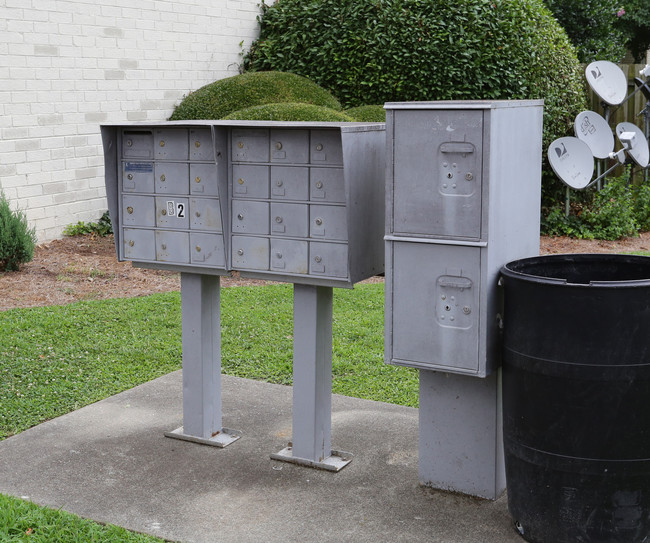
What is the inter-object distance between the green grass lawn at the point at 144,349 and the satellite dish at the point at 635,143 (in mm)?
4453

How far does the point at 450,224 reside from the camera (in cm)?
351

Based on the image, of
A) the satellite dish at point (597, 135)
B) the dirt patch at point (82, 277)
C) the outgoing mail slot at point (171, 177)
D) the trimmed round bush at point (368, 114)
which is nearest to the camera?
the outgoing mail slot at point (171, 177)

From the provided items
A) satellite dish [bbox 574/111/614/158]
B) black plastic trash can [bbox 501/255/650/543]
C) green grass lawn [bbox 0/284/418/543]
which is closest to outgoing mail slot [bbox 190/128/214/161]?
black plastic trash can [bbox 501/255/650/543]

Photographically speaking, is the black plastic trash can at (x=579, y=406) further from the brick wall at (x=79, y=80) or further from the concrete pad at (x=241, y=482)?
the brick wall at (x=79, y=80)

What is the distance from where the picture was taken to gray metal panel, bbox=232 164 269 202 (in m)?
4.06

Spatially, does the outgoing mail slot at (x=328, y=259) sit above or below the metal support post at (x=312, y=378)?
above

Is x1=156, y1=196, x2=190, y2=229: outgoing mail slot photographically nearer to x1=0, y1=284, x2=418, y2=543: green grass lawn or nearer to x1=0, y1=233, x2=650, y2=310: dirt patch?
x1=0, y1=284, x2=418, y2=543: green grass lawn

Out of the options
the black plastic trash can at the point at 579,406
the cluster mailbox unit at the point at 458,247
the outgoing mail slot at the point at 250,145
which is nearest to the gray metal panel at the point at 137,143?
the outgoing mail slot at the point at 250,145

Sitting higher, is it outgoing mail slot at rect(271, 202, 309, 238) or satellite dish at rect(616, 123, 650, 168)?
satellite dish at rect(616, 123, 650, 168)

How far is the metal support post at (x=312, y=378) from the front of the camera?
411 cm

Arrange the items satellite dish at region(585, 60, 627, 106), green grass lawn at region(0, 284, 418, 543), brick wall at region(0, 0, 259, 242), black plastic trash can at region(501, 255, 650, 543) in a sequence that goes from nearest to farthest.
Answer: black plastic trash can at region(501, 255, 650, 543) < green grass lawn at region(0, 284, 418, 543) < brick wall at region(0, 0, 259, 242) < satellite dish at region(585, 60, 627, 106)

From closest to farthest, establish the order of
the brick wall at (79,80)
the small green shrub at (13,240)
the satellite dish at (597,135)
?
1. the small green shrub at (13,240)
2. the brick wall at (79,80)
3. the satellite dish at (597,135)

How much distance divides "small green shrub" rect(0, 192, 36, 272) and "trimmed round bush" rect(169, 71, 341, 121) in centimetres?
275

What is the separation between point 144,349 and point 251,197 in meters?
2.46
